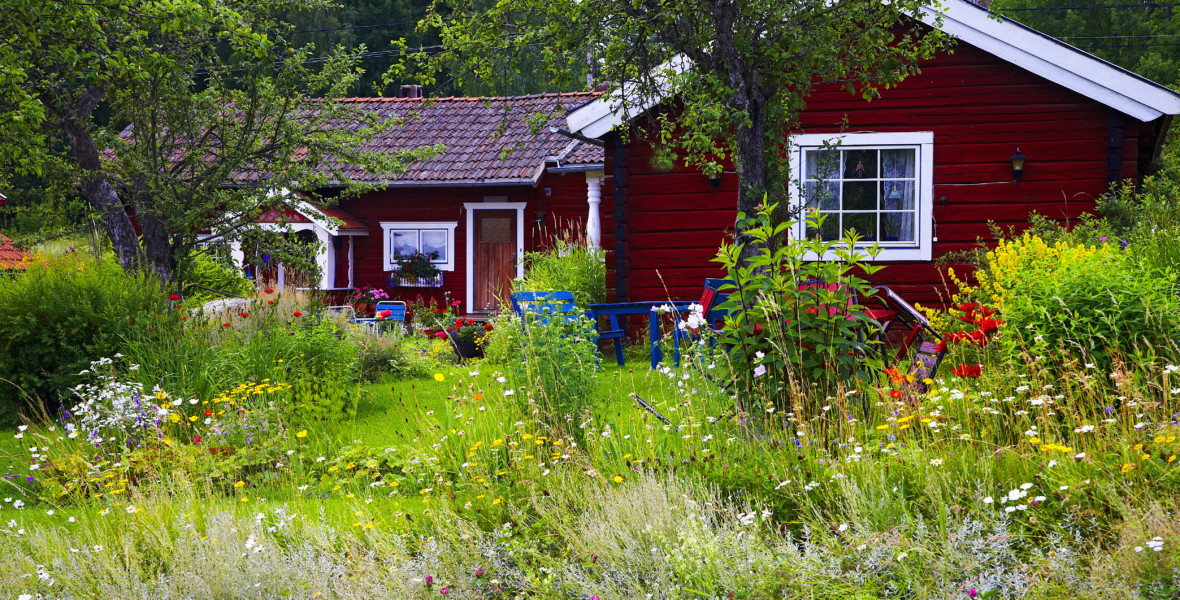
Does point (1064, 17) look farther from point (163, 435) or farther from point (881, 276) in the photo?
point (163, 435)

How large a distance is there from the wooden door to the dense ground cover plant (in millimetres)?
9753

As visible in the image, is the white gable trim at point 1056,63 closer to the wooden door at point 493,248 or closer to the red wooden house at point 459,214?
the red wooden house at point 459,214

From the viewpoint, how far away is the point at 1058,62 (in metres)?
8.98

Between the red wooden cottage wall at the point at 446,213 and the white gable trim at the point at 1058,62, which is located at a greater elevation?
the white gable trim at the point at 1058,62

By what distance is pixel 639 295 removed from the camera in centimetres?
1029

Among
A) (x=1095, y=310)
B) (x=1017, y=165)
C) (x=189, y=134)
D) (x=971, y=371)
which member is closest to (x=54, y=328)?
(x=189, y=134)

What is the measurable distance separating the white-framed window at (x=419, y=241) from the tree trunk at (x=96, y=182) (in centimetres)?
757

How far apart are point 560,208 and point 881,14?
969 cm

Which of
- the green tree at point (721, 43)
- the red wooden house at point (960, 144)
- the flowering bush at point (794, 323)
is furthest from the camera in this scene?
the red wooden house at point (960, 144)

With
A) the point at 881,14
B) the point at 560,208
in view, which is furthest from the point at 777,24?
the point at 560,208

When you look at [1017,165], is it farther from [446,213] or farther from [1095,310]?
[446,213]

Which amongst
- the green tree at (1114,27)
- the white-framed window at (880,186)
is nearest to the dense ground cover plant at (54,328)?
the white-framed window at (880,186)

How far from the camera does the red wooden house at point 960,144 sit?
9086 millimetres

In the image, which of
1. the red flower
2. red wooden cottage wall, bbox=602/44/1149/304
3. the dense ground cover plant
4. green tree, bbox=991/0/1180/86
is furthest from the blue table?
green tree, bbox=991/0/1180/86
